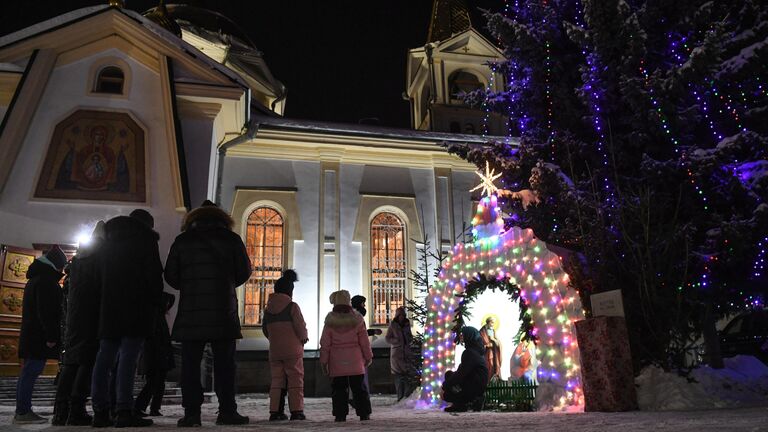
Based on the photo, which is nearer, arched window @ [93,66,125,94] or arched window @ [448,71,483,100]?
arched window @ [93,66,125,94]

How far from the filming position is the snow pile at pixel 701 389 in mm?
6883

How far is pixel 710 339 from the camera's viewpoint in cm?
912

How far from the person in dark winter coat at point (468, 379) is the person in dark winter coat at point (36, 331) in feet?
15.8

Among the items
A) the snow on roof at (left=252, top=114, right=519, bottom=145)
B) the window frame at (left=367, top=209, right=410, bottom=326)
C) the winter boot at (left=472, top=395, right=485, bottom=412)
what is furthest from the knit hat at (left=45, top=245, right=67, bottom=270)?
the window frame at (left=367, top=209, right=410, bottom=326)

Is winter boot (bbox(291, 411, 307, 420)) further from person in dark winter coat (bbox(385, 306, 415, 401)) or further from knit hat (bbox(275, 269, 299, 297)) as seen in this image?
person in dark winter coat (bbox(385, 306, 415, 401))

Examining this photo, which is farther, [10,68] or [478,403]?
[10,68]

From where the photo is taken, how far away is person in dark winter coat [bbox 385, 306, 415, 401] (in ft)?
37.1

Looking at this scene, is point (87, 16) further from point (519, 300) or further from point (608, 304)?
point (608, 304)

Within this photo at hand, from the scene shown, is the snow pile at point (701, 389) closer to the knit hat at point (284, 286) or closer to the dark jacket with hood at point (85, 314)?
the knit hat at point (284, 286)

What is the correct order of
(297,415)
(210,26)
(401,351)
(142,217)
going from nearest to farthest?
(142,217) < (297,415) < (401,351) < (210,26)

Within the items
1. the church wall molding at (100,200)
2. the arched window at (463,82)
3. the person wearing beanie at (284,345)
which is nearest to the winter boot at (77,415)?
the person wearing beanie at (284,345)

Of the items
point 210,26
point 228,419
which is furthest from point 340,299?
point 210,26

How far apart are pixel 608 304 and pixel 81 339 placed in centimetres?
570

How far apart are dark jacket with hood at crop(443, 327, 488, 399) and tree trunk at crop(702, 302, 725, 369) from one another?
3.27 m
